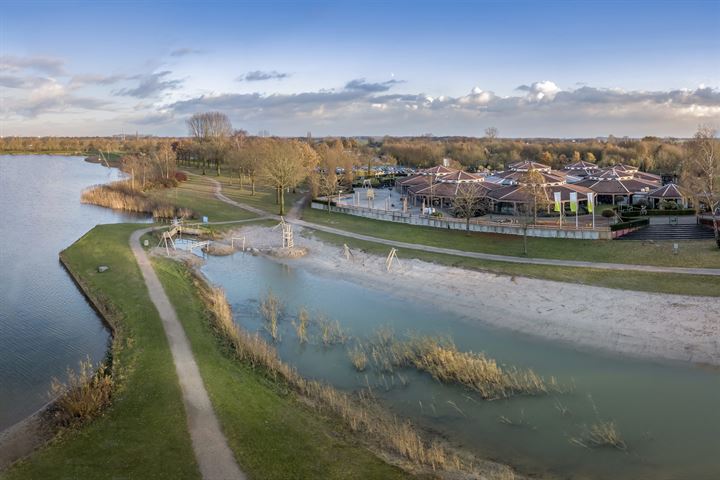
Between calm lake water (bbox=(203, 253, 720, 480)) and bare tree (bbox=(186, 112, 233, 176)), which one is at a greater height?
bare tree (bbox=(186, 112, 233, 176))

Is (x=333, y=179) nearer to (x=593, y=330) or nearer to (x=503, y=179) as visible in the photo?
(x=503, y=179)

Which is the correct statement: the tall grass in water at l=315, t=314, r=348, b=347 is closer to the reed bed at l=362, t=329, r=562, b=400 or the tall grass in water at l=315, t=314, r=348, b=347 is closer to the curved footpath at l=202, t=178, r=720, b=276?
the reed bed at l=362, t=329, r=562, b=400

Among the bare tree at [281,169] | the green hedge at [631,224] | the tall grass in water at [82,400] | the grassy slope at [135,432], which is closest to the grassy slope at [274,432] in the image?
the grassy slope at [135,432]

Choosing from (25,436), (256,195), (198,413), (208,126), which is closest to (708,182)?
(198,413)

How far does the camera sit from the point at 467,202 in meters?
41.3

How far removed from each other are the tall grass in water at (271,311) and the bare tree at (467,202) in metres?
17.6

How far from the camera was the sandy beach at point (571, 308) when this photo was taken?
20.0 meters

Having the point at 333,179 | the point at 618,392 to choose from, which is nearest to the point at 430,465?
the point at 618,392

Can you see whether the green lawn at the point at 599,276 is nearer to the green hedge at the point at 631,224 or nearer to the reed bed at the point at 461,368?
the green hedge at the point at 631,224

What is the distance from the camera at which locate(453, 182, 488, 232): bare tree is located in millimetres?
40731

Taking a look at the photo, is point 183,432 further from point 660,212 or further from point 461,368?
point 660,212

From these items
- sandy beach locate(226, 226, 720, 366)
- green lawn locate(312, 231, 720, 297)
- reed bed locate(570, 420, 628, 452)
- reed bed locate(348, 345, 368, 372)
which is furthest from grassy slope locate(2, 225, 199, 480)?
green lawn locate(312, 231, 720, 297)

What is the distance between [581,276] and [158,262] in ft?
78.1

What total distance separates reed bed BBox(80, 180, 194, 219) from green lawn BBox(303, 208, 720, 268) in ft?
61.8
